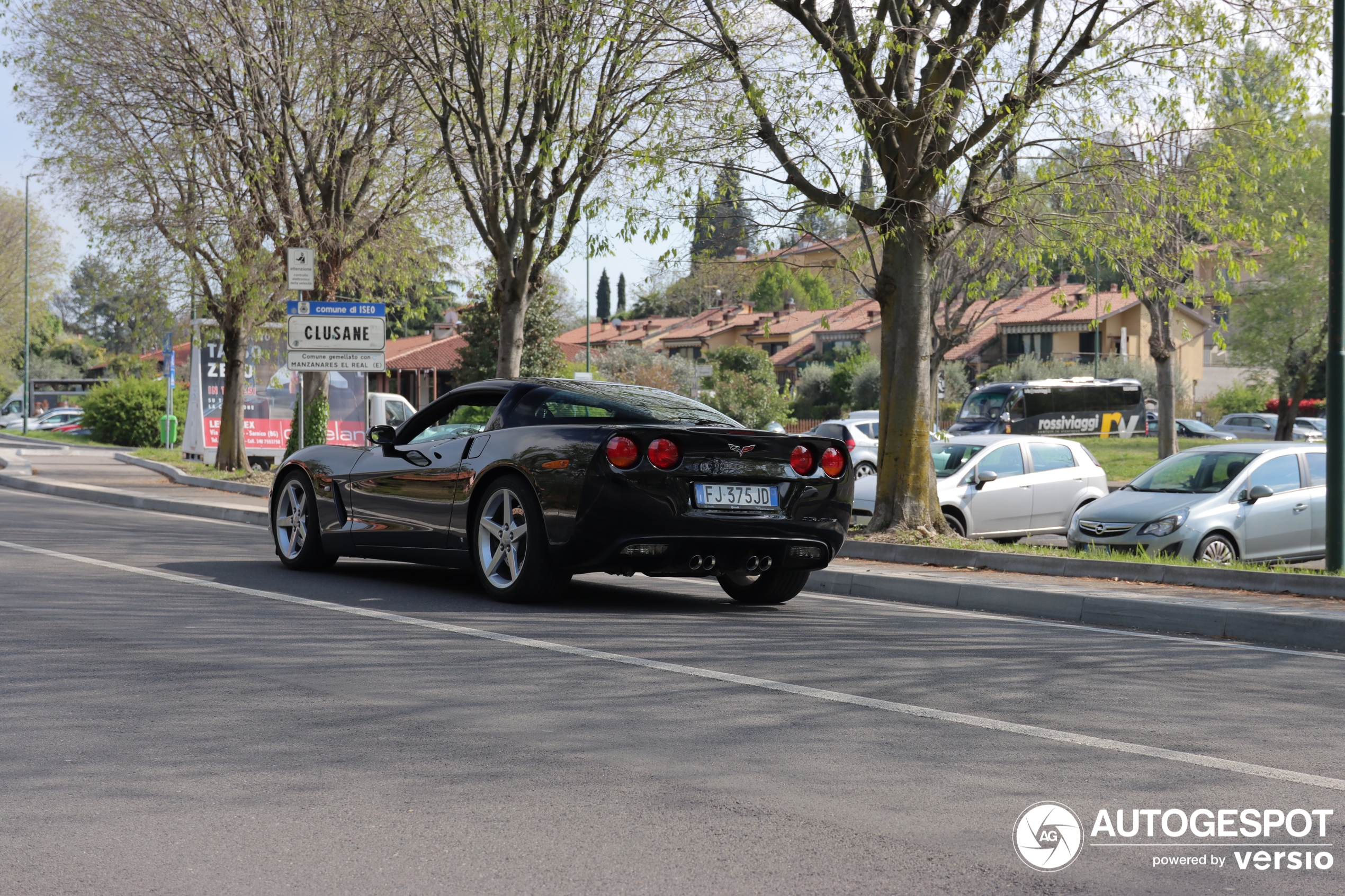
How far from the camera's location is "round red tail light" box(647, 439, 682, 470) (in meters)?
8.12

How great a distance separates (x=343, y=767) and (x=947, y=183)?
1012cm

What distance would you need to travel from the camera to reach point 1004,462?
55.2 feet

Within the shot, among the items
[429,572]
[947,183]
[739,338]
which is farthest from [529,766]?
[739,338]

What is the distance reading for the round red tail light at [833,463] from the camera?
8.73 m

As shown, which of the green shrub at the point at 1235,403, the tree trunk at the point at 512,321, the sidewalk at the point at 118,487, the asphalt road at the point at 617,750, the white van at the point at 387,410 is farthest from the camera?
the green shrub at the point at 1235,403

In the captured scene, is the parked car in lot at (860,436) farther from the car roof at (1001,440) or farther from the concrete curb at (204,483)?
the concrete curb at (204,483)

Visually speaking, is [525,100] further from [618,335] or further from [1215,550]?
[618,335]

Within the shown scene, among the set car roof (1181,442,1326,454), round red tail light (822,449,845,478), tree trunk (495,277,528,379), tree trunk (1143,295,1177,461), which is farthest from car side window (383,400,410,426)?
round red tail light (822,449,845,478)

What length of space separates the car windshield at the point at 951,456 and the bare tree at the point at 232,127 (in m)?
9.85

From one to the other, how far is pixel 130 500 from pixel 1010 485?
40.4 feet

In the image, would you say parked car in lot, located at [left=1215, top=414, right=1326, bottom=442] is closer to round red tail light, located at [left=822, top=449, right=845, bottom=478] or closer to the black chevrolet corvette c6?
round red tail light, located at [left=822, top=449, right=845, bottom=478]

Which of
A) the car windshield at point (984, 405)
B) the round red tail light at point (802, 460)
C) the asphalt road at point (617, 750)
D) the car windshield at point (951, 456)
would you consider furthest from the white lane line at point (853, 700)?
the car windshield at point (984, 405)

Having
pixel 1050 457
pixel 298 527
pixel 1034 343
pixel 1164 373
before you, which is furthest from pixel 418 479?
pixel 1034 343

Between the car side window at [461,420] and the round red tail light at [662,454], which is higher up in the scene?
the car side window at [461,420]
